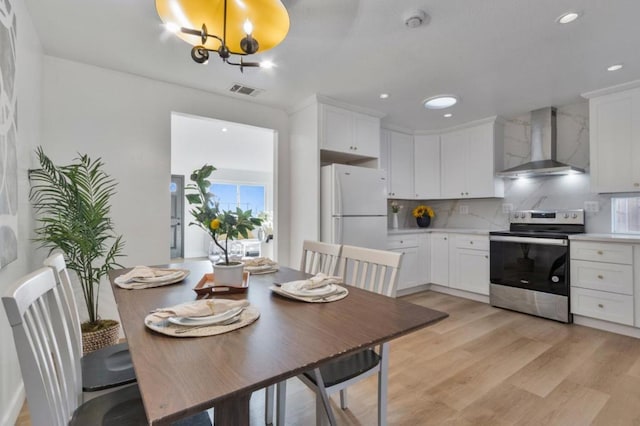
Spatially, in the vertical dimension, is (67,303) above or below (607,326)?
above

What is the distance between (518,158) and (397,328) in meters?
4.07

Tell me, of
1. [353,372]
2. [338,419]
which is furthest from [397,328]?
[338,419]

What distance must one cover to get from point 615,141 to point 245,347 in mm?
3925

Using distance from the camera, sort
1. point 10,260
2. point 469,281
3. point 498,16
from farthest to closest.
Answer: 1. point 469,281
2. point 498,16
3. point 10,260

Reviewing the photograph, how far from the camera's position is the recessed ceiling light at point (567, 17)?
188cm

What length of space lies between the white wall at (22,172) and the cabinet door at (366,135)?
2.80 metres

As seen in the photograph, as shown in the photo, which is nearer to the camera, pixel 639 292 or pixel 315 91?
pixel 639 292

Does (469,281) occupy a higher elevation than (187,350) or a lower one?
lower

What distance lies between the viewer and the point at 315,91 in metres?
3.13

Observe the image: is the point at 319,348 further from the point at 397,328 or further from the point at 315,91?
the point at 315,91

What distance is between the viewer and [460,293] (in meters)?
4.12

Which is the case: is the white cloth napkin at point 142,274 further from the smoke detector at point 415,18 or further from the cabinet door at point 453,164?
the cabinet door at point 453,164

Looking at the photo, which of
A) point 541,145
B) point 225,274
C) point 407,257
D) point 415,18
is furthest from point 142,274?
point 541,145

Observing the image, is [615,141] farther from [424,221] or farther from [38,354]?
[38,354]
